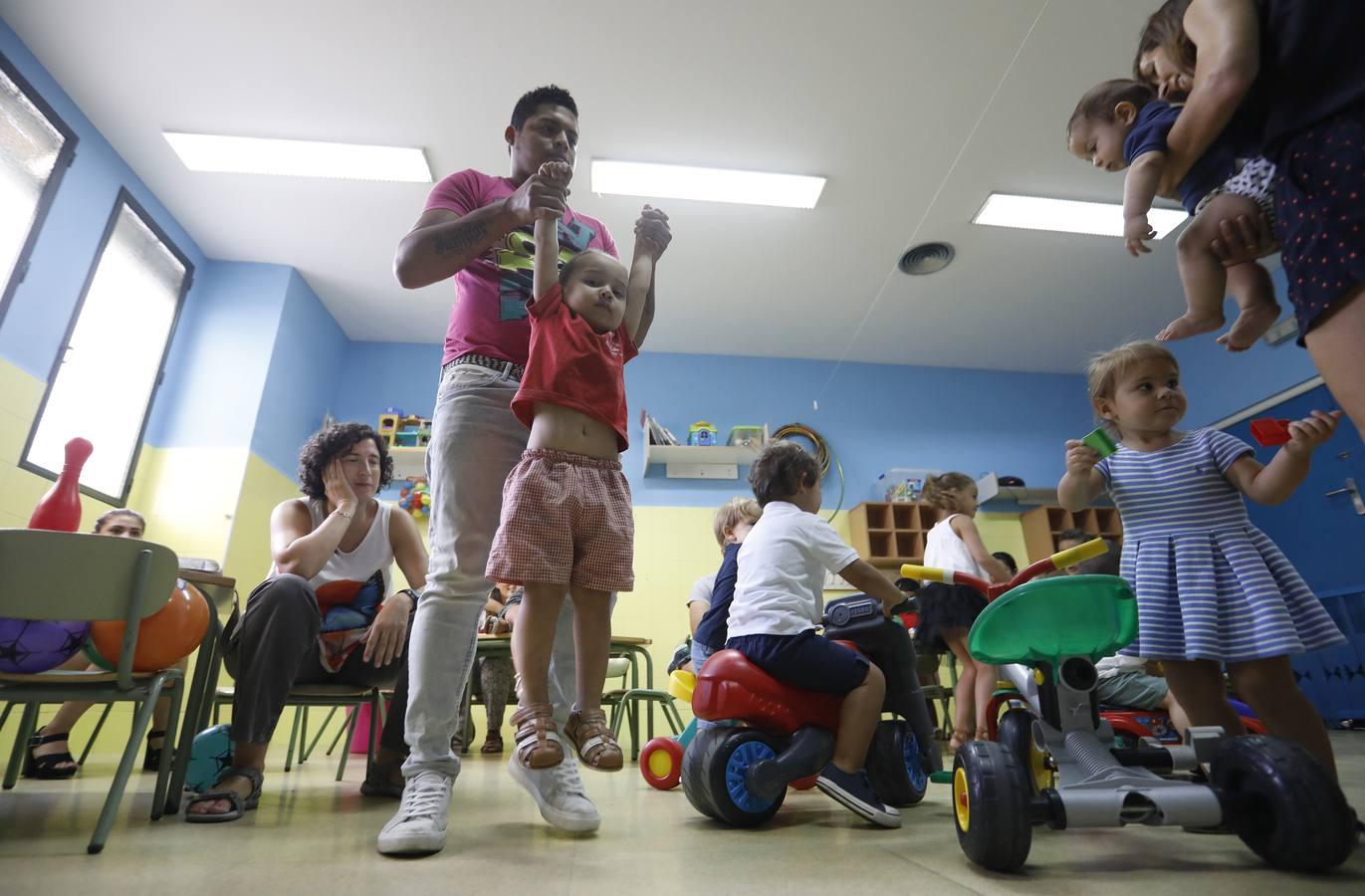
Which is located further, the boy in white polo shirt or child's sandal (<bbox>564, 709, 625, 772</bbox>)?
the boy in white polo shirt

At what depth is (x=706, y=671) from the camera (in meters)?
1.58

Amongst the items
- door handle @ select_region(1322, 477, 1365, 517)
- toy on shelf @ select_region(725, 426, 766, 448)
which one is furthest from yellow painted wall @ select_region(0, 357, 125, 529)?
door handle @ select_region(1322, 477, 1365, 517)

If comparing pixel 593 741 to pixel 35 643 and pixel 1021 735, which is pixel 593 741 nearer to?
pixel 1021 735

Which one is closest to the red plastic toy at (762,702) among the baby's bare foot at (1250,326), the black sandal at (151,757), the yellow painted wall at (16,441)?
the baby's bare foot at (1250,326)

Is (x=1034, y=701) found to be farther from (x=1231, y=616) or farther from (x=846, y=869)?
(x=846, y=869)

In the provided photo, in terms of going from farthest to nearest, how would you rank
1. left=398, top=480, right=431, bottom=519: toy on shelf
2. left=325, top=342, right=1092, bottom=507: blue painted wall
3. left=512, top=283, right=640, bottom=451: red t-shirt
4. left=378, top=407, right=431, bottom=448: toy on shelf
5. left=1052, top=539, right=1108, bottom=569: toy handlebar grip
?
1. left=325, top=342, right=1092, bottom=507: blue painted wall
2. left=378, top=407, right=431, bottom=448: toy on shelf
3. left=398, top=480, right=431, bottom=519: toy on shelf
4. left=512, top=283, right=640, bottom=451: red t-shirt
5. left=1052, top=539, right=1108, bottom=569: toy handlebar grip

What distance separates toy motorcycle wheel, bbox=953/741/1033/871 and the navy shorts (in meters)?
0.49

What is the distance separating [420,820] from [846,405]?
5.30 meters

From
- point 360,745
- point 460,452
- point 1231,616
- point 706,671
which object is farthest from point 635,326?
point 360,745

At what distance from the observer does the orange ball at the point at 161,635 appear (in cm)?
134

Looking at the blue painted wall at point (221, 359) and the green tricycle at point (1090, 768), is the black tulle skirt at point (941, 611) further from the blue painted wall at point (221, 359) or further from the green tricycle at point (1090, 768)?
the blue painted wall at point (221, 359)

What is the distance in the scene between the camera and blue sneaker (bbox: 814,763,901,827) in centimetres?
134

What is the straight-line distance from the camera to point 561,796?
3.87 ft

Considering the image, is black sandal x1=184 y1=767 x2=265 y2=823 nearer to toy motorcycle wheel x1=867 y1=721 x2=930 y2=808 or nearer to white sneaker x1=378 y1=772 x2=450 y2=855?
white sneaker x1=378 y1=772 x2=450 y2=855
